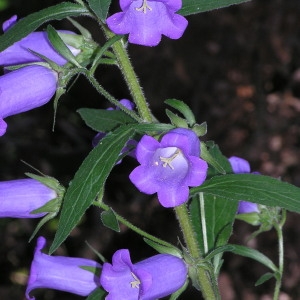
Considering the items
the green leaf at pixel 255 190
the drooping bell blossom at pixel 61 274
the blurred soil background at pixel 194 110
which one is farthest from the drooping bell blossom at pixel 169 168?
the blurred soil background at pixel 194 110

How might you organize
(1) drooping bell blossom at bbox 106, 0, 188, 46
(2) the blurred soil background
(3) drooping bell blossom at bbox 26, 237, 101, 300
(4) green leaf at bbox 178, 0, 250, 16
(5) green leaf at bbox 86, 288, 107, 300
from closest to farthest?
1. (1) drooping bell blossom at bbox 106, 0, 188, 46
2. (4) green leaf at bbox 178, 0, 250, 16
3. (5) green leaf at bbox 86, 288, 107, 300
4. (3) drooping bell blossom at bbox 26, 237, 101, 300
5. (2) the blurred soil background

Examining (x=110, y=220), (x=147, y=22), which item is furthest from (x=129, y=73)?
(x=110, y=220)

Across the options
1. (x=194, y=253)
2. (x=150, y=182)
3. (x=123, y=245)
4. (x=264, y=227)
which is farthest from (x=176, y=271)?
(x=123, y=245)

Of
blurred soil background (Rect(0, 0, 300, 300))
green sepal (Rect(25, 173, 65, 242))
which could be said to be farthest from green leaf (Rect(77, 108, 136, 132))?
blurred soil background (Rect(0, 0, 300, 300))

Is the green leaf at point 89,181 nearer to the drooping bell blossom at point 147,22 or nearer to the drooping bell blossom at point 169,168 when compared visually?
the drooping bell blossom at point 169,168

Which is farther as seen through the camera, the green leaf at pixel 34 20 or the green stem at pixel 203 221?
the green stem at pixel 203 221

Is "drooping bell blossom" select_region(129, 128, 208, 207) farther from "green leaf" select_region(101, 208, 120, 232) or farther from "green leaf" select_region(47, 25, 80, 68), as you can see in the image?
"green leaf" select_region(47, 25, 80, 68)

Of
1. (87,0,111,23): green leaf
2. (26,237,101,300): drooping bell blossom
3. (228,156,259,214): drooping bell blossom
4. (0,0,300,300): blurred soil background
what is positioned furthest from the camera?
(0,0,300,300): blurred soil background
